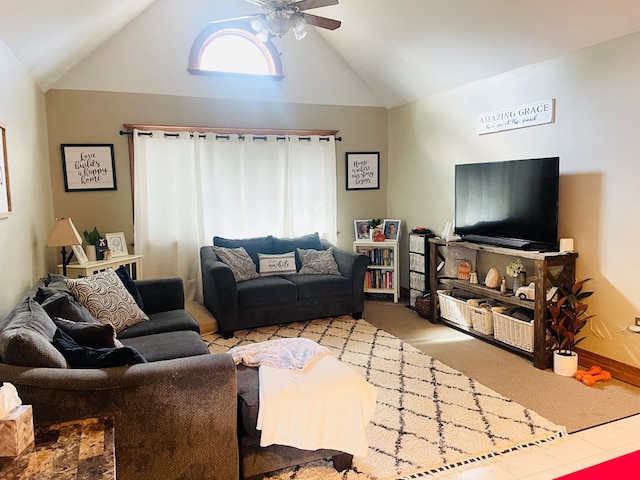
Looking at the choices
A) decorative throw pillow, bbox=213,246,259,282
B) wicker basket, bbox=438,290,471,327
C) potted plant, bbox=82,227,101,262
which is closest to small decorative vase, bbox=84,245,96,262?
potted plant, bbox=82,227,101,262

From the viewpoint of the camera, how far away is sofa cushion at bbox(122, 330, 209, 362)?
284 centimetres

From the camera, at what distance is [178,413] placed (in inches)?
81.4

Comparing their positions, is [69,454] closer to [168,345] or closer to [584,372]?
[168,345]

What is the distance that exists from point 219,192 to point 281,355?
3152 mm

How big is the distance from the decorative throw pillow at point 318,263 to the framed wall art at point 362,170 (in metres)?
1.18

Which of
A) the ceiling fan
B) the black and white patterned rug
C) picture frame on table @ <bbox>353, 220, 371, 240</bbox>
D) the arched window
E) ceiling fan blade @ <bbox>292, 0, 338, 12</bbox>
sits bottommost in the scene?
the black and white patterned rug

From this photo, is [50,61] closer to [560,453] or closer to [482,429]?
[482,429]

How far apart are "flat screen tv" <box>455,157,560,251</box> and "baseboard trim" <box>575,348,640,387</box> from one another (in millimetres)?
886

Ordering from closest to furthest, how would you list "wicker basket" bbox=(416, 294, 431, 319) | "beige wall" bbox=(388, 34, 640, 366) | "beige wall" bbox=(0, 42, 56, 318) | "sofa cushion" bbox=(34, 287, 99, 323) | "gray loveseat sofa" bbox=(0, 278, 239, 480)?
"gray loveseat sofa" bbox=(0, 278, 239, 480), "sofa cushion" bbox=(34, 287, 99, 323), "beige wall" bbox=(0, 42, 56, 318), "beige wall" bbox=(388, 34, 640, 366), "wicker basket" bbox=(416, 294, 431, 319)

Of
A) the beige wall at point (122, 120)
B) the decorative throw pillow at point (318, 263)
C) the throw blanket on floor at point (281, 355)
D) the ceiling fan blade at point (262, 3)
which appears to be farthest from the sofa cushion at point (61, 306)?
the decorative throw pillow at point (318, 263)

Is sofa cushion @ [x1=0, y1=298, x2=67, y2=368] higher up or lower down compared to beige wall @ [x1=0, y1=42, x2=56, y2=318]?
lower down

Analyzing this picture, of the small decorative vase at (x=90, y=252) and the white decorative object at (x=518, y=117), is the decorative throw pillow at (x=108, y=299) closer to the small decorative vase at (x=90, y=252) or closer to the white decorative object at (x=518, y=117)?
the small decorative vase at (x=90, y=252)

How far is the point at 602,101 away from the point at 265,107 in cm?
348

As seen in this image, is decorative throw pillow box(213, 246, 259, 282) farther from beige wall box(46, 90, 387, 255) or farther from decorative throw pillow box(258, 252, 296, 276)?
beige wall box(46, 90, 387, 255)
